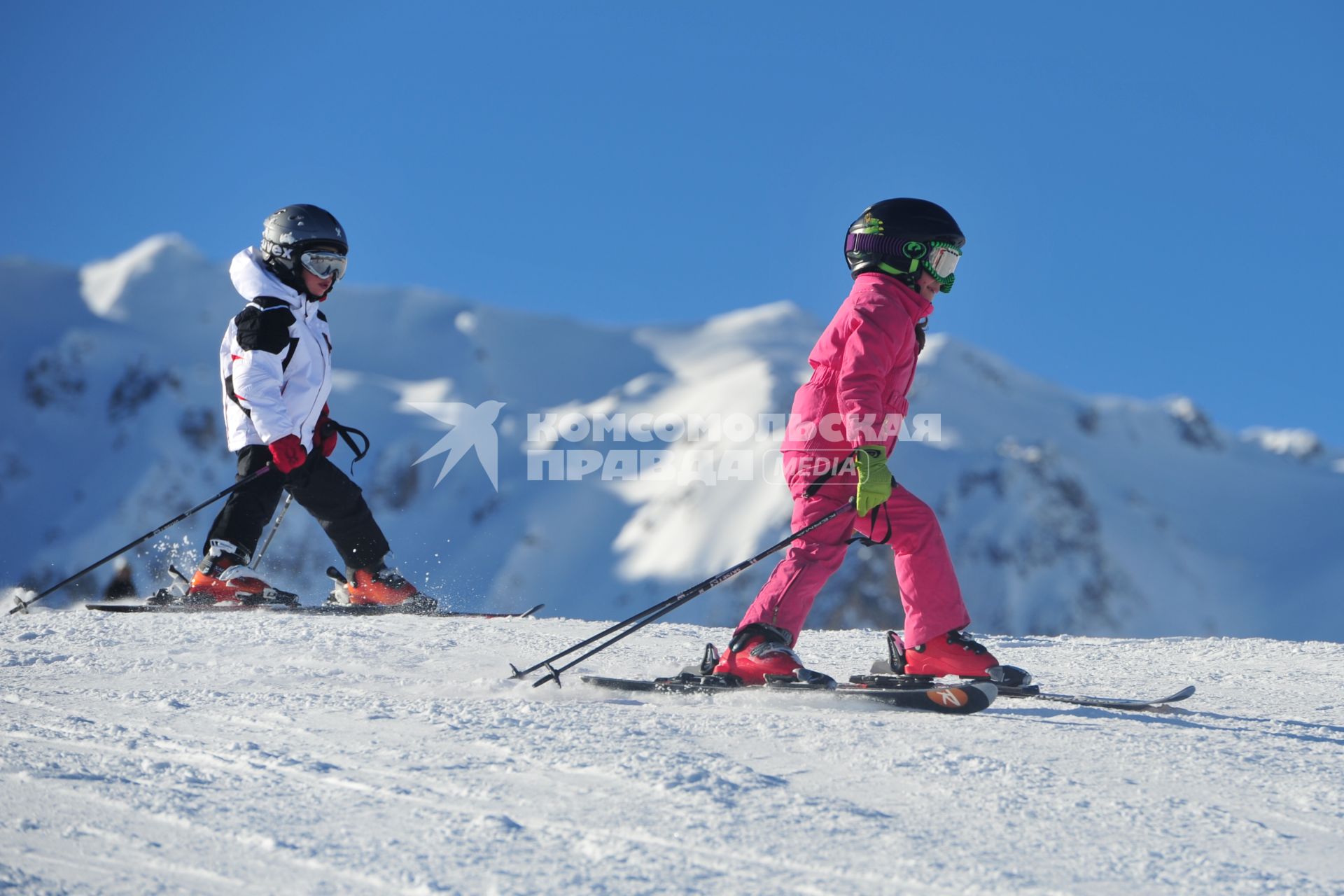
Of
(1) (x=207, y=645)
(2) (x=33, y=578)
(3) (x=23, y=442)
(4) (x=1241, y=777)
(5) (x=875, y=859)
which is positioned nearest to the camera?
(5) (x=875, y=859)

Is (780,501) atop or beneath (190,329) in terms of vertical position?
beneath

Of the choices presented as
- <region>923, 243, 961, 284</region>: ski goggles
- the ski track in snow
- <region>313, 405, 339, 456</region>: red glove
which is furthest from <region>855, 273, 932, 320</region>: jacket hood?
<region>313, 405, 339, 456</region>: red glove

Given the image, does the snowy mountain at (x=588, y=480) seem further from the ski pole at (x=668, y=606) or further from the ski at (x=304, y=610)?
the ski pole at (x=668, y=606)

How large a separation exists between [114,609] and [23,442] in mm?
74677

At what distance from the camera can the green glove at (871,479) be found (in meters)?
4.02

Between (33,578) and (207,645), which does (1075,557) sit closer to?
(33,578)

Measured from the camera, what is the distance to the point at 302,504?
6410 millimetres

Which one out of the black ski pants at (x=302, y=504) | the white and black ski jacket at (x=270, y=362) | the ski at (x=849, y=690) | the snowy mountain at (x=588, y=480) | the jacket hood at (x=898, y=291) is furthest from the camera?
the snowy mountain at (x=588, y=480)

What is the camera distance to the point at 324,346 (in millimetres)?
6523

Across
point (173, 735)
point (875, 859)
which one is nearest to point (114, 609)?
point (173, 735)

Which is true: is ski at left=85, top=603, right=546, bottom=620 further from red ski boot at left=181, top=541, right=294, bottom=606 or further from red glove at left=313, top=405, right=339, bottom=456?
red glove at left=313, top=405, right=339, bottom=456

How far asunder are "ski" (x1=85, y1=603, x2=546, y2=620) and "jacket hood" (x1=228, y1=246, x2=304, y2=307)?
156cm

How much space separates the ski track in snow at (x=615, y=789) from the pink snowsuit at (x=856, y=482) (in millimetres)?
405

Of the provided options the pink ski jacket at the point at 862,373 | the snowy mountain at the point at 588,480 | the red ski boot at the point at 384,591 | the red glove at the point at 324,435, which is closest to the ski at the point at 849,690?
the pink ski jacket at the point at 862,373
